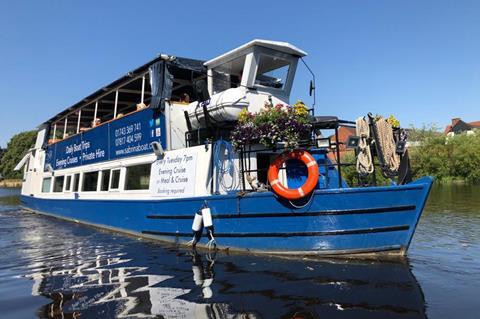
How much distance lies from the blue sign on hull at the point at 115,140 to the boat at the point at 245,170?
5 centimetres

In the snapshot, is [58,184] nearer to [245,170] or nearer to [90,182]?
[90,182]

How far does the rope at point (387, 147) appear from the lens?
7.44 meters

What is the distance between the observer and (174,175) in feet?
31.6

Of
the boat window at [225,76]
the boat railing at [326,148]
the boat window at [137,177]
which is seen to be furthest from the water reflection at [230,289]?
the boat window at [225,76]

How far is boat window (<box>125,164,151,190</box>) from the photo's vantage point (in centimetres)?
1086

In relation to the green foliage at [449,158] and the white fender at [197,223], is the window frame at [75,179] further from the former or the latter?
the green foliage at [449,158]

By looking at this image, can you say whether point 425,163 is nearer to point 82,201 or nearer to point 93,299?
point 82,201

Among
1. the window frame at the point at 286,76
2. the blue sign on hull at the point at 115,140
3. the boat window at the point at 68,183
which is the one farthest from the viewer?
the boat window at the point at 68,183

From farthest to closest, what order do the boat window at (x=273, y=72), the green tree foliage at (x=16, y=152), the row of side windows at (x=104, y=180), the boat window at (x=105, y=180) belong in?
Answer: the green tree foliage at (x=16, y=152) < the boat window at (x=105, y=180) < the row of side windows at (x=104, y=180) < the boat window at (x=273, y=72)

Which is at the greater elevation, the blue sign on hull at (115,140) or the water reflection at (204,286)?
the blue sign on hull at (115,140)

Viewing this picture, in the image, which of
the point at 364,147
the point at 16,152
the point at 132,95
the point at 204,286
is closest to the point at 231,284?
the point at 204,286

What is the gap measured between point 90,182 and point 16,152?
84712 mm

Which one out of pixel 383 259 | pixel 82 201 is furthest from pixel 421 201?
pixel 82 201

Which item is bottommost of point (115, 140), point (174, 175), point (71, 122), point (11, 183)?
point (174, 175)
